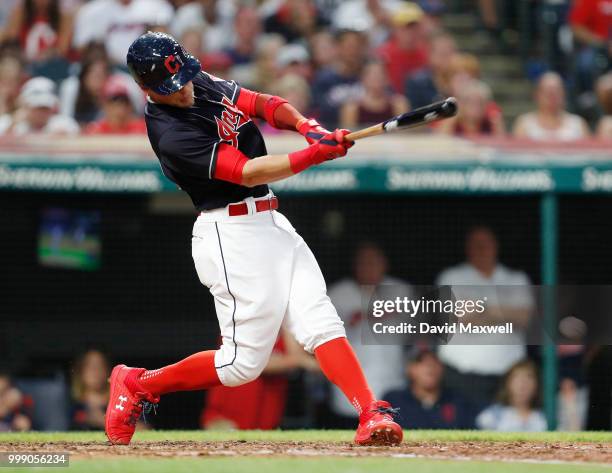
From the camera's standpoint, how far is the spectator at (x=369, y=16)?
417 inches

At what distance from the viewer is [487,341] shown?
25.1ft

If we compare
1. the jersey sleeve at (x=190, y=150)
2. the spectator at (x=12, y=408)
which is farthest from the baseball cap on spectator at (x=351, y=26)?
the jersey sleeve at (x=190, y=150)

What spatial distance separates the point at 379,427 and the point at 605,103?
5.57 m

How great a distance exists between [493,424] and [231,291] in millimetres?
3375

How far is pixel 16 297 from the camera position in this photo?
324 inches

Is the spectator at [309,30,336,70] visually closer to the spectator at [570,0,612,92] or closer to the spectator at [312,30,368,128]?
the spectator at [312,30,368,128]

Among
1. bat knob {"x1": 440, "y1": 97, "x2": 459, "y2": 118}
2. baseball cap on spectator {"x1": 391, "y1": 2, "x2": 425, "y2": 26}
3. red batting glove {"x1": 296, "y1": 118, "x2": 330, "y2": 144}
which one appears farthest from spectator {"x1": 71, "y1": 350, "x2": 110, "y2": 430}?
baseball cap on spectator {"x1": 391, "y1": 2, "x2": 425, "y2": 26}

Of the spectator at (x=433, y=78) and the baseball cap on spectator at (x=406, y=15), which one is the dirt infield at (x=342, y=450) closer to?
the spectator at (x=433, y=78)

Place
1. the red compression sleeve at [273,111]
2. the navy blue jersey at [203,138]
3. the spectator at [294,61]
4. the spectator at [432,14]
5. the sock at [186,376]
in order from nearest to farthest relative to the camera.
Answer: the navy blue jersey at [203,138] < the sock at [186,376] < the red compression sleeve at [273,111] < the spectator at [294,61] < the spectator at [432,14]

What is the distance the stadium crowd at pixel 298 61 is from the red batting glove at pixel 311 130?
3.60 m

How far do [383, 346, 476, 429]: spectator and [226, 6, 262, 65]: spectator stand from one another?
3566 millimetres

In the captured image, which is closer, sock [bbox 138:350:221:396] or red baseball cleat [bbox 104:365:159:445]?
sock [bbox 138:350:221:396]

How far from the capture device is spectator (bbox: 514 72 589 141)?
9344mm

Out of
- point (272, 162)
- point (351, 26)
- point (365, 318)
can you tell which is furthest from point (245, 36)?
point (272, 162)
